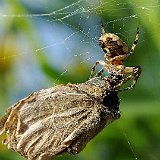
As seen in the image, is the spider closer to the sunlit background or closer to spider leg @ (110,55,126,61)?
spider leg @ (110,55,126,61)

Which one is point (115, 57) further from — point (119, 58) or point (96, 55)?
point (96, 55)

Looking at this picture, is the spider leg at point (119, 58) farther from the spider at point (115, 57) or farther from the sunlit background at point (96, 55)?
the sunlit background at point (96, 55)

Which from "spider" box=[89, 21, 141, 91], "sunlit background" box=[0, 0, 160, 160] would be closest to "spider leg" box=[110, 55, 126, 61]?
"spider" box=[89, 21, 141, 91]

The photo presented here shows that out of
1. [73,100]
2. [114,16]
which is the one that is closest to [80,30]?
[114,16]

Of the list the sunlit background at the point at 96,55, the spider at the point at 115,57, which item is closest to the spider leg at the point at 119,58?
the spider at the point at 115,57

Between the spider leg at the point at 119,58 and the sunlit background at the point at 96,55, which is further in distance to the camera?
the sunlit background at the point at 96,55

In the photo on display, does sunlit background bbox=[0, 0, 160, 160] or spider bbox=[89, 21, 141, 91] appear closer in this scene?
spider bbox=[89, 21, 141, 91]

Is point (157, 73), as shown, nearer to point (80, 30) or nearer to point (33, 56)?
point (80, 30)

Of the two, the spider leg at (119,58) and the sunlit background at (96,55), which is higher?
the sunlit background at (96,55)
